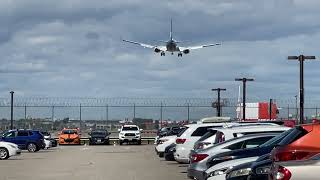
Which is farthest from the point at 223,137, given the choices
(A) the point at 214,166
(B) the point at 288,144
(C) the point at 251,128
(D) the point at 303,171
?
(D) the point at 303,171

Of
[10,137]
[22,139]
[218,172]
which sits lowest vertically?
[22,139]

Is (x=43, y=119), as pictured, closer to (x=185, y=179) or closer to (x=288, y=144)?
(x=185, y=179)

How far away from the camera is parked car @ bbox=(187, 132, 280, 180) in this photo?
1480cm

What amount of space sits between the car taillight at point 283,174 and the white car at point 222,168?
410 centimetres

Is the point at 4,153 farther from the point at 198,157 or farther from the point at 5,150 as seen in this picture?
the point at 198,157

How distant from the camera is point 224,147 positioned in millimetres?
14984

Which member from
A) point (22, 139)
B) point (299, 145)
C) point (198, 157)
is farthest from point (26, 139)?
point (299, 145)

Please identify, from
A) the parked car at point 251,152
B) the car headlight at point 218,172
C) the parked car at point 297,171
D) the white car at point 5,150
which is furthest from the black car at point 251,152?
the white car at point 5,150

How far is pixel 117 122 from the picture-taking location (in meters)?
82.0

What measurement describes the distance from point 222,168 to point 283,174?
14.8ft

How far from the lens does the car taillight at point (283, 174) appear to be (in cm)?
881

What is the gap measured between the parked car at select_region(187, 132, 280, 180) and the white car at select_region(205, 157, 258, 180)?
3.17ft

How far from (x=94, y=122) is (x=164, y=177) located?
199 ft

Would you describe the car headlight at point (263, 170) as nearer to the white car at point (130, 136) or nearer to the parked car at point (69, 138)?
the white car at point (130, 136)
